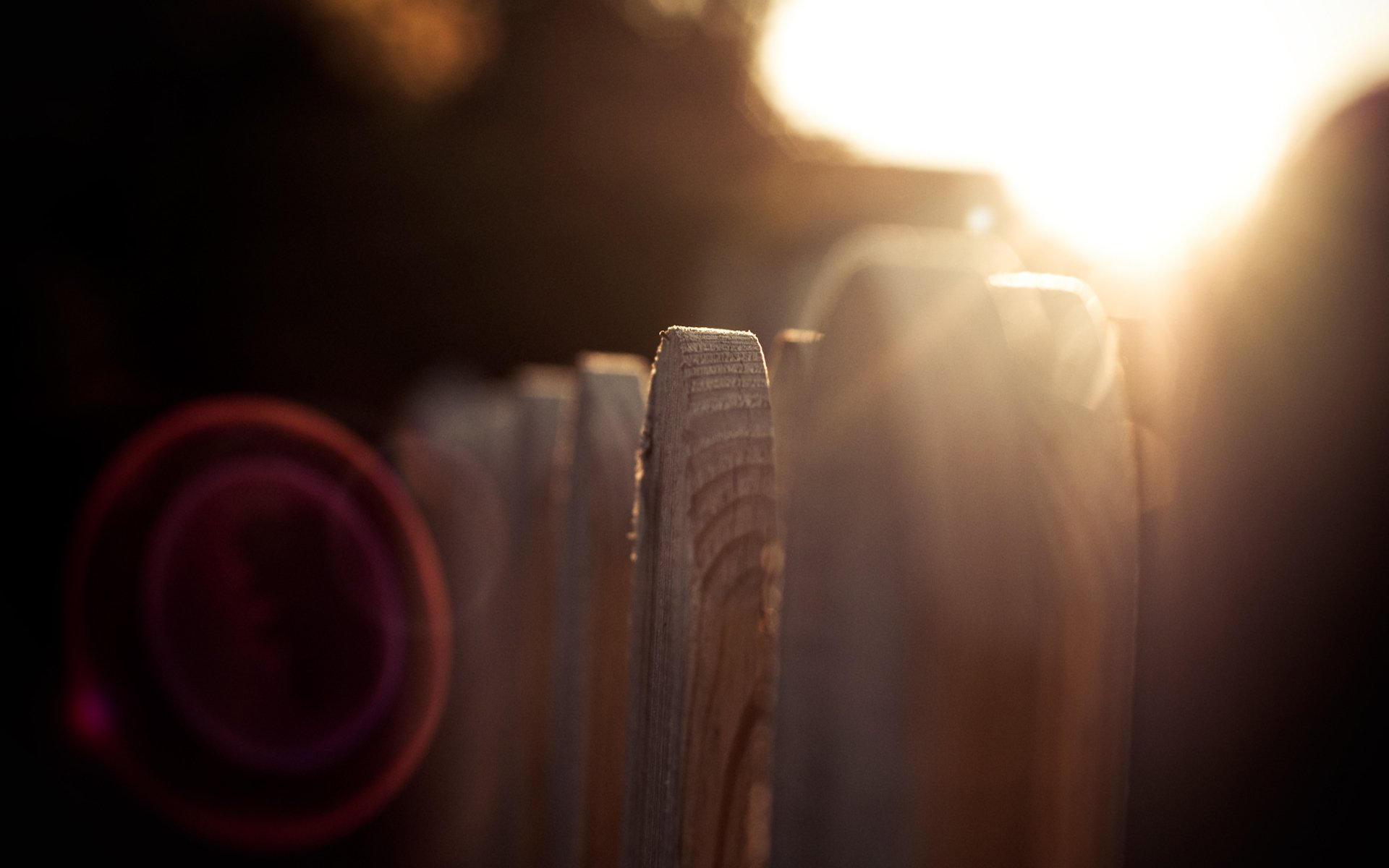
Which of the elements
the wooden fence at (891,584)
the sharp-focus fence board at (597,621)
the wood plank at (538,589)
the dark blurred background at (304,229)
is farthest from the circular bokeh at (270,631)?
the wooden fence at (891,584)

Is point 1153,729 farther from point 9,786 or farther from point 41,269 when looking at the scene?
point 41,269

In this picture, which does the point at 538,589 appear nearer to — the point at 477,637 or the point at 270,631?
the point at 477,637

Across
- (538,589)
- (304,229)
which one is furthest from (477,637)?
(304,229)

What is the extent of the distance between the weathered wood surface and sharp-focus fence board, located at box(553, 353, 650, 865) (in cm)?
58

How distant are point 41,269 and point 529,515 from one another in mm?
7498

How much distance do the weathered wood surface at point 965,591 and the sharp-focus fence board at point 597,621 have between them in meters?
0.58

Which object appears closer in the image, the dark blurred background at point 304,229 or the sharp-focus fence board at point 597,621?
the sharp-focus fence board at point 597,621

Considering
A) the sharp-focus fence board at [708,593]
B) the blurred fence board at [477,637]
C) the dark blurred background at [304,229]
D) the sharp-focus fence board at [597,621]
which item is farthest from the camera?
the dark blurred background at [304,229]

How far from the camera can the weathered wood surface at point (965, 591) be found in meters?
0.76

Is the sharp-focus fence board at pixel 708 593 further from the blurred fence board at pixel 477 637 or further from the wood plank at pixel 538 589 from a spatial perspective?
the blurred fence board at pixel 477 637

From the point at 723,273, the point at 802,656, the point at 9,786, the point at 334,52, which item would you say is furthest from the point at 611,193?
the point at 802,656

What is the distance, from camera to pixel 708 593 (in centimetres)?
93

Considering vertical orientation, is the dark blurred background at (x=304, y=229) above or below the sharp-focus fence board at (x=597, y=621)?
above

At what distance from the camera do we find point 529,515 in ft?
7.19
